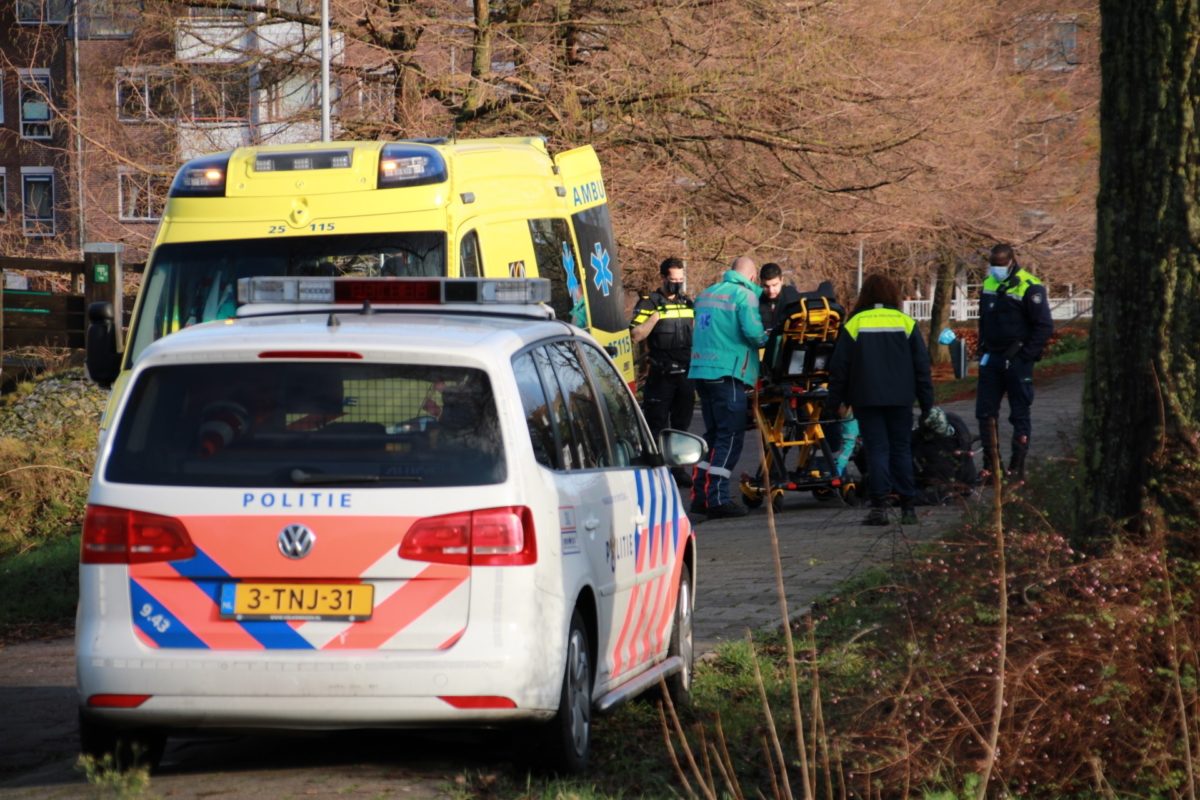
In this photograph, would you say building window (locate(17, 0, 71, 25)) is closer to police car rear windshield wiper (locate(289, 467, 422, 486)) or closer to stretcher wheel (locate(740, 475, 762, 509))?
stretcher wheel (locate(740, 475, 762, 509))

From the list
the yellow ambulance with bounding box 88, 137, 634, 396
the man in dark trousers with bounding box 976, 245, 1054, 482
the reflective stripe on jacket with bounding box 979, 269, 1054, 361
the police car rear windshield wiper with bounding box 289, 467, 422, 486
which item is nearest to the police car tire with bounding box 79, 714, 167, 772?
the police car rear windshield wiper with bounding box 289, 467, 422, 486

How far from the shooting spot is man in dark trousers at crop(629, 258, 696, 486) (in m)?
16.7

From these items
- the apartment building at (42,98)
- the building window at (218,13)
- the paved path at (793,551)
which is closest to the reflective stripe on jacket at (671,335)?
the paved path at (793,551)

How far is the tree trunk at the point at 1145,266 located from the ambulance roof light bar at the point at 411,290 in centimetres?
204

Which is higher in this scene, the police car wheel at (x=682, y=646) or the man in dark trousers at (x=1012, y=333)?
the man in dark trousers at (x=1012, y=333)

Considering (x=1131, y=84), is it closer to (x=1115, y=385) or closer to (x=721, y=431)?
(x=1115, y=385)

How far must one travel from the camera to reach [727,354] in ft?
46.9

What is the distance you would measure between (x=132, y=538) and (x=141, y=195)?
1784 centimetres

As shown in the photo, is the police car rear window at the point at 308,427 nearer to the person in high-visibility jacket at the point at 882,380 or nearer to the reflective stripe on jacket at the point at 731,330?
the person in high-visibility jacket at the point at 882,380

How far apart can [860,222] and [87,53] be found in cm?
1181

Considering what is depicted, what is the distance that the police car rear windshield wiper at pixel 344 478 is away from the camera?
561 cm

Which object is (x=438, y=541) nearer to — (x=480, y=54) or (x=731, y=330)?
(x=731, y=330)

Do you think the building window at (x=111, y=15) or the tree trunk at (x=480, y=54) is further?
the building window at (x=111, y=15)

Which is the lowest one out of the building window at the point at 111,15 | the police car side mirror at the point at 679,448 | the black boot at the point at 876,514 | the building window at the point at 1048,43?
the black boot at the point at 876,514
